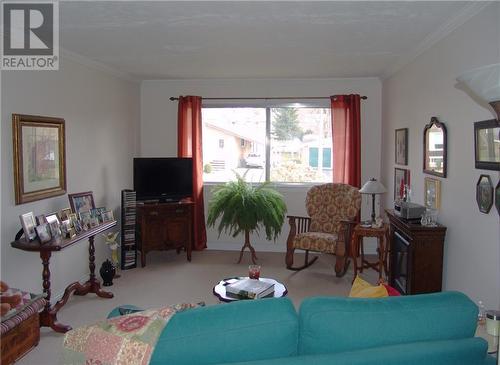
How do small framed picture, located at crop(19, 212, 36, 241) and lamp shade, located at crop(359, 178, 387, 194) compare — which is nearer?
small framed picture, located at crop(19, 212, 36, 241)

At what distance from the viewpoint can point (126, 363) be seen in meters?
1.49

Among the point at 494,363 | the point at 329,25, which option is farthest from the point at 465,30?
the point at 494,363

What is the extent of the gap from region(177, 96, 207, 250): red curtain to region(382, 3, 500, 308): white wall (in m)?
2.97

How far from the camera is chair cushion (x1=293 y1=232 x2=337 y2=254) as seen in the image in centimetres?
502

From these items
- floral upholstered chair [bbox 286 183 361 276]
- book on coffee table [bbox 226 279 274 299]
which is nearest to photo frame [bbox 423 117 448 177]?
floral upholstered chair [bbox 286 183 361 276]

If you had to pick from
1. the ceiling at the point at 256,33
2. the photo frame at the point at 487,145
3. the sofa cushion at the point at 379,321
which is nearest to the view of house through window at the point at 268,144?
the ceiling at the point at 256,33

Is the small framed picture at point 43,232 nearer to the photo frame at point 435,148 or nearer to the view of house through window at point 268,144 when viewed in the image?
the view of house through window at point 268,144

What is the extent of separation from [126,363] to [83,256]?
12.1 ft

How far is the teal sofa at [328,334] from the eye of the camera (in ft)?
4.99

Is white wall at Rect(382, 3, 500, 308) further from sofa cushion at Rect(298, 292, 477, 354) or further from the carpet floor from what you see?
the carpet floor

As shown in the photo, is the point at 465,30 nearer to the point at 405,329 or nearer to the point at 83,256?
the point at 405,329

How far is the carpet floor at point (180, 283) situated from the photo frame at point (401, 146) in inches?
54.7

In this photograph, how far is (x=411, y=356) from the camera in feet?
5.12

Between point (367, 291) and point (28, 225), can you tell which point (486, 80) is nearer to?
point (367, 291)
